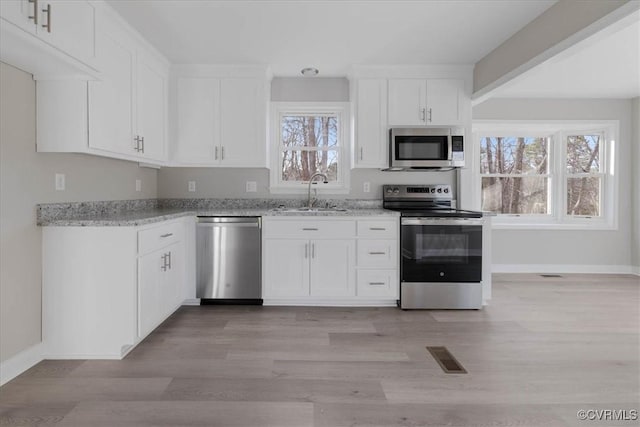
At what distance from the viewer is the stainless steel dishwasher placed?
3.28 meters

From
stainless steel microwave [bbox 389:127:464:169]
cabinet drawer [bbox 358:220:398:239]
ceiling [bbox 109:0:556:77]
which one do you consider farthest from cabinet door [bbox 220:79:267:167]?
stainless steel microwave [bbox 389:127:464:169]

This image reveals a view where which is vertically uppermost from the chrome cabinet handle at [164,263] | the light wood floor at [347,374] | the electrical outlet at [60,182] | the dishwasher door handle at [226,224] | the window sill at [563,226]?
the electrical outlet at [60,182]

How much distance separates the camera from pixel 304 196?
392 centimetres

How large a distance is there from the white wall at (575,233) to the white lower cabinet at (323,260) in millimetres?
2220

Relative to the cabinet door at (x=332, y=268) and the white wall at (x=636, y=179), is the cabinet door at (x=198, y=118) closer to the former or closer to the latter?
the cabinet door at (x=332, y=268)

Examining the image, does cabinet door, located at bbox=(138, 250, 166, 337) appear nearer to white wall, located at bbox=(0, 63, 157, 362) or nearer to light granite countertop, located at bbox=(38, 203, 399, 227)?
light granite countertop, located at bbox=(38, 203, 399, 227)

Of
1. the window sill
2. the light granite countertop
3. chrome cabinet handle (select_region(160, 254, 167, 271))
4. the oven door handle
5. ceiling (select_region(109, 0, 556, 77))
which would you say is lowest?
chrome cabinet handle (select_region(160, 254, 167, 271))

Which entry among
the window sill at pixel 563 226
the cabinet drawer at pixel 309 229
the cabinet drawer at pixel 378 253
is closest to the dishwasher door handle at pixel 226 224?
the cabinet drawer at pixel 309 229

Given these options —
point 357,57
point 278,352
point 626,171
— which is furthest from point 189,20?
point 626,171

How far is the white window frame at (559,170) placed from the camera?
15.2 ft

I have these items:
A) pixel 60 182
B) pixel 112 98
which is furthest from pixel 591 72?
pixel 60 182

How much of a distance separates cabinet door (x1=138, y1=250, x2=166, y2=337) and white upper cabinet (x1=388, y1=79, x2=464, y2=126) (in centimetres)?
243

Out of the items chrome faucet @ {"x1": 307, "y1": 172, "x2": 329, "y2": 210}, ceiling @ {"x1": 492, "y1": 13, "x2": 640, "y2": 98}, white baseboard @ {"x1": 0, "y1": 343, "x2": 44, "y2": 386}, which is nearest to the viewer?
white baseboard @ {"x1": 0, "y1": 343, "x2": 44, "y2": 386}

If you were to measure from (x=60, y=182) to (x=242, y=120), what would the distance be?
165cm
